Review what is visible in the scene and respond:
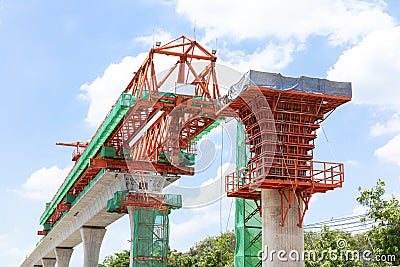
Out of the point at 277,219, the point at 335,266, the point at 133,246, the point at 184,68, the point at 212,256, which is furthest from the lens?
the point at 212,256

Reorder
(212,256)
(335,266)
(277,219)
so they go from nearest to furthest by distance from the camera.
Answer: (277,219) → (335,266) → (212,256)

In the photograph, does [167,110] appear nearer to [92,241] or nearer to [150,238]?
→ [150,238]

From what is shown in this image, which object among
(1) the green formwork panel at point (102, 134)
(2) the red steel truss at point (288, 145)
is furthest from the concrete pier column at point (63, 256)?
(2) the red steel truss at point (288, 145)

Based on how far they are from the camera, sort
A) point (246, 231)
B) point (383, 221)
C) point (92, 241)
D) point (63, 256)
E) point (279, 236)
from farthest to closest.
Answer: point (63, 256)
point (92, 241)
point (246, 231)
point (383, 221)
point (279, 236)

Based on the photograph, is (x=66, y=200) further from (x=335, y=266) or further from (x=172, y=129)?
(x=335, y=266)

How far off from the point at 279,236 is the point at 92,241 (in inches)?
1454

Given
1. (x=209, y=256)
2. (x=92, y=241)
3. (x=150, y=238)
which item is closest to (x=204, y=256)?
(x=209, y=256)

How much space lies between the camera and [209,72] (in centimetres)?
3597

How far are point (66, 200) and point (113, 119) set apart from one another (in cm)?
2683

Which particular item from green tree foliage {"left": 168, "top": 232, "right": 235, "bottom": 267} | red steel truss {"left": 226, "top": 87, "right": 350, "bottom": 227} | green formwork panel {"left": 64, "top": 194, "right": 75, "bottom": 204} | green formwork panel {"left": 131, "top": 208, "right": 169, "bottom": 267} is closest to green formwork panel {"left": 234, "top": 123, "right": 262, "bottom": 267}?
green formwork panel {"left": 131, "top": 208, "right": 169, "bottom": 267}

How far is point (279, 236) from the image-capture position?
77.8ft

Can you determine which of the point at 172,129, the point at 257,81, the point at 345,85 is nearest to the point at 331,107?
the point at 345,85

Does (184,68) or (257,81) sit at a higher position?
(184,68)

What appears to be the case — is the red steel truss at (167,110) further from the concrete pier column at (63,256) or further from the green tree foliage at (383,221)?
the concrete pier column at (63,256)
